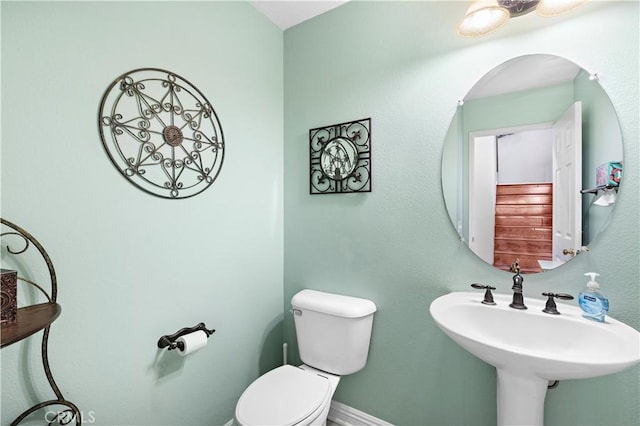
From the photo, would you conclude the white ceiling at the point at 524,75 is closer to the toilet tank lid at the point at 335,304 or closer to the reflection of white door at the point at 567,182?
the reflection of white door at the point at 567,182

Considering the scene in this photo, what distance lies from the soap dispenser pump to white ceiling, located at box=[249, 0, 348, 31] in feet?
5.99

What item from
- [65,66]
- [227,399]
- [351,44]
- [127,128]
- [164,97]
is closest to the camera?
[65,66]

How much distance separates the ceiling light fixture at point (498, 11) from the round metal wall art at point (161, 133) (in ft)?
4.08

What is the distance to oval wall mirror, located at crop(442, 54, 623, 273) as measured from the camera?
114 centimetres

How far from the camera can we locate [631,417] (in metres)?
1.09

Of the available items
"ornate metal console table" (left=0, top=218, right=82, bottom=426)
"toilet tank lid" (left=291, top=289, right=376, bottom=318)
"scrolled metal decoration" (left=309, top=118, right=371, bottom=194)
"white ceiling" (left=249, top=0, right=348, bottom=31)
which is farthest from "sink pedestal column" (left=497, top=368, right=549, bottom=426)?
"white ceiling" (left=249, top=0, right=348, bottom=31)

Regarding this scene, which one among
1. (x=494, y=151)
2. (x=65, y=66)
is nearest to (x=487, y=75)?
(x=494, y=151)

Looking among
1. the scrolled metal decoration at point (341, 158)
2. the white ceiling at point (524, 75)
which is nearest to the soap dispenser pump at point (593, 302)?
the white ceiling at point (524, 75)

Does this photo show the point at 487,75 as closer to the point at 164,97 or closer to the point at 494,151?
the point at 494,151

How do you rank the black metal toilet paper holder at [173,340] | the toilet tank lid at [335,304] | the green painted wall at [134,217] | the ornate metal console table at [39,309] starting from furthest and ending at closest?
the toilet tank lid at [335,304], the black metal toilet paper holder at [173,340], the green painted wall at [134,217], the ornate metal console table at [39,309]

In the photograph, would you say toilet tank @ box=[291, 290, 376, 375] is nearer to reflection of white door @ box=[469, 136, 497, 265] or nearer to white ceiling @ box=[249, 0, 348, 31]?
reflection of white door @ box=[469, 136, 497, 265]

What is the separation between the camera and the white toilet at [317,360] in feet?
4.01

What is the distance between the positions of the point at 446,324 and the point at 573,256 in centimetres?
61

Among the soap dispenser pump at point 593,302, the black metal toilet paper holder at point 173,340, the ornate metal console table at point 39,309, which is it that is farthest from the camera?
the black metal toilet paper holder at point 173,340
